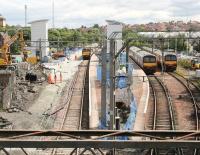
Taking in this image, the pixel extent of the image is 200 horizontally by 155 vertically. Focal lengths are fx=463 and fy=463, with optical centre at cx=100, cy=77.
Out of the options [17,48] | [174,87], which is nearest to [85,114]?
[174,87]

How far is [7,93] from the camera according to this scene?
29.6m

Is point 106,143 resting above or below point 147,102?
above

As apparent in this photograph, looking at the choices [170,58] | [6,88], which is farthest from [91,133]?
[170,58]

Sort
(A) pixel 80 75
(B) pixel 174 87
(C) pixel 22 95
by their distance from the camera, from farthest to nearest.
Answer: (A) pixel 80 75
(B) pixel 174 87
(C) pixel 22 95

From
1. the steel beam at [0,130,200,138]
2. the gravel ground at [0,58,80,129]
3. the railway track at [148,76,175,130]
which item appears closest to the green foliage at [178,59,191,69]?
the gravel ground at [0,58,80,129]

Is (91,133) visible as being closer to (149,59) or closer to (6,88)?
(6,88)

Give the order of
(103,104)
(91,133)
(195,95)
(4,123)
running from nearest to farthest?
(91,133) < (103,104) < (4,123) < (195,95)

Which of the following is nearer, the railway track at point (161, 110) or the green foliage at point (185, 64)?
the railway track at point (161, 110)

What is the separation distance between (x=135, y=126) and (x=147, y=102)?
19.8 feet

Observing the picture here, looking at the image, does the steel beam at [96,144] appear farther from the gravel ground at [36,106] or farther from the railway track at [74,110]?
the gravel ground at [36,106]

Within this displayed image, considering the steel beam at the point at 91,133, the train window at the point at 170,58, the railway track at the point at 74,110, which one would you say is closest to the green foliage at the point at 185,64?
the train window at the point at 170,58

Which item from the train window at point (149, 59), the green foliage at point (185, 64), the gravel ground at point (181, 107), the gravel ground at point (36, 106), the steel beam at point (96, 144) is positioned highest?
the steel beam at point (96, 144)

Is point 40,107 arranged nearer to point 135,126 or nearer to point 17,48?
point 135,126

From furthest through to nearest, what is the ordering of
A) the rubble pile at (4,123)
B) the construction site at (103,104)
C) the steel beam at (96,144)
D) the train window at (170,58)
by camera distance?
the train window at (170,58), the rubble pile at (4,123), the construction site at (103,104), the steel beam at (96,144)
